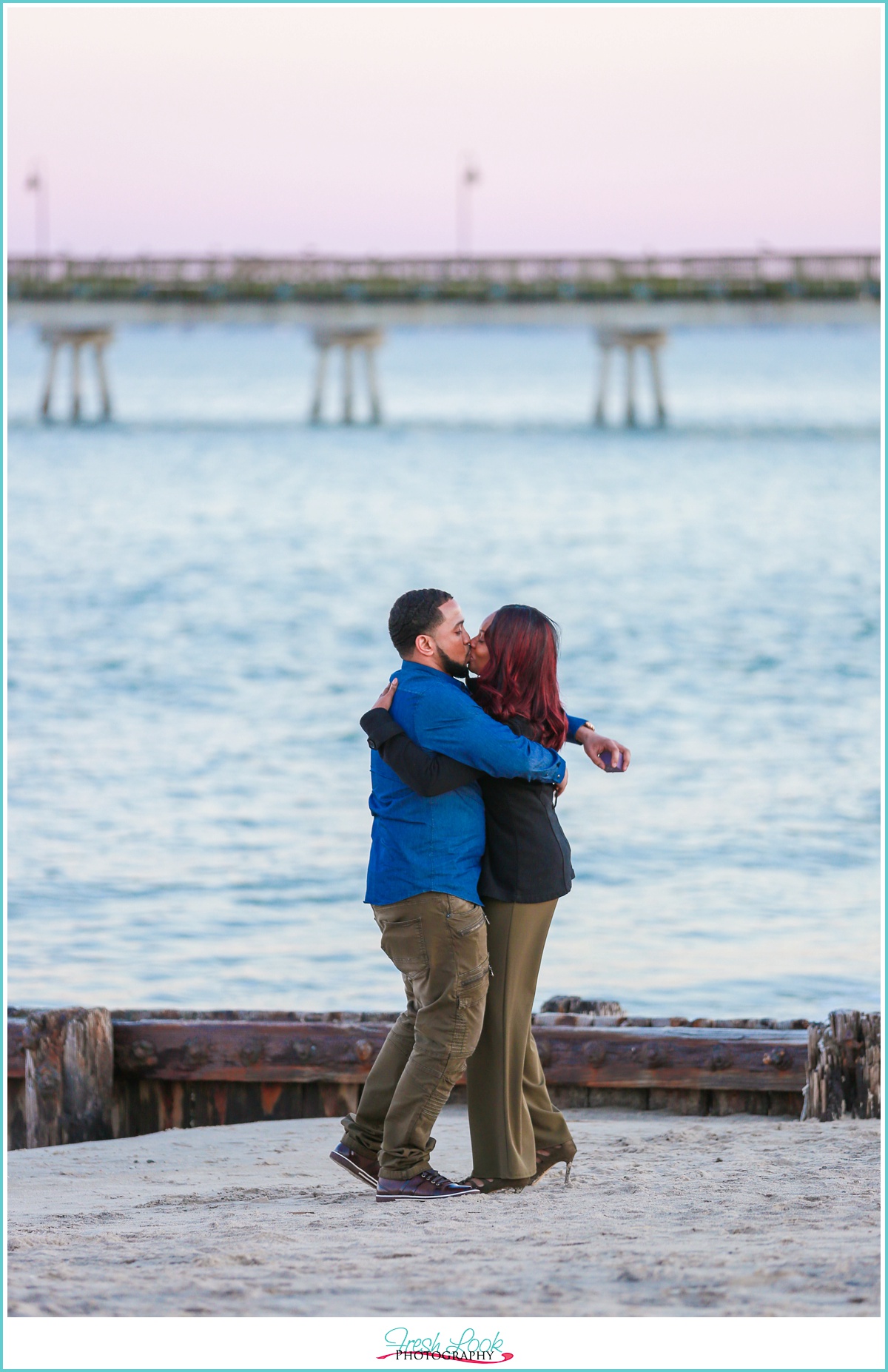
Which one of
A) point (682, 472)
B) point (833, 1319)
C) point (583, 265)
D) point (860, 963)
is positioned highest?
point (583, 265)

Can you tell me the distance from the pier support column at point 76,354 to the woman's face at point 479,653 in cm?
6350

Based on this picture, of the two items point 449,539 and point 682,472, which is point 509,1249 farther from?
point 682,472

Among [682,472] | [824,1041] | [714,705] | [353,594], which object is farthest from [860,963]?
[682,472]

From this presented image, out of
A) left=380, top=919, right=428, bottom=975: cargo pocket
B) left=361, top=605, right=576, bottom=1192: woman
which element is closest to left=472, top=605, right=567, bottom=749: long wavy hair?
left=361, top=605, right=576, bottom=1192: woman

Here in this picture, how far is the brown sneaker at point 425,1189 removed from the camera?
4.85 m

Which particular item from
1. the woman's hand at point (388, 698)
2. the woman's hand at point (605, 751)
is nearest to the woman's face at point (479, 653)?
the woman's hand at point (388, 698)

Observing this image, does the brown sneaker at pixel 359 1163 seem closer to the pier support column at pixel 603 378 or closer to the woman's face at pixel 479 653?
the woman's face at pixel 479 653

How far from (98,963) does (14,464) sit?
→ 170 ft

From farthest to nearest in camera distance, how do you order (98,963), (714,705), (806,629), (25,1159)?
(806,629) < (714,705) < (98,963) < (25,1159)

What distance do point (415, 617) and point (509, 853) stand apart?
0.73 m

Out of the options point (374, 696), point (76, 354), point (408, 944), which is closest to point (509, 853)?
point (408, 944)

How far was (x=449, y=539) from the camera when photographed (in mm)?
40625

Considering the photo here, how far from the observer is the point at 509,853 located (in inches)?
187

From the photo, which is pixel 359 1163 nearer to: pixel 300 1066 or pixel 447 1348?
pixel 300 1066
